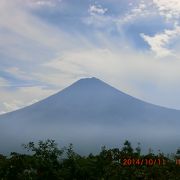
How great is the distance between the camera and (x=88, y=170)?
1242cm

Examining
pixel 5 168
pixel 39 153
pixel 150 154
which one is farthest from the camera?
pixel 150 154

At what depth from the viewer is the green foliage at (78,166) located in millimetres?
12172

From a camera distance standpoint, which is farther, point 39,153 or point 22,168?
point 39,153

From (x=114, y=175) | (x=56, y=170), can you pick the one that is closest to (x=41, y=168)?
(x=56, y=170)

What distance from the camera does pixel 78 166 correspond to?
40.7 feet

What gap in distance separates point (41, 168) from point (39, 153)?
74cm

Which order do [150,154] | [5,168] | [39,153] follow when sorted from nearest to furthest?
[5,168] → [39,153] → [150,154]

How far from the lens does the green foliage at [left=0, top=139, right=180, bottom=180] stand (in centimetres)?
1217

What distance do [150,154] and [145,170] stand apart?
1452 millimetres

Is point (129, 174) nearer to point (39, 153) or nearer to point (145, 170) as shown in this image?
point (145, 170)
